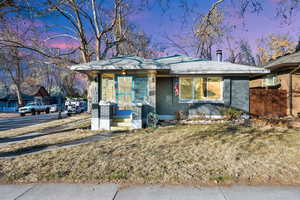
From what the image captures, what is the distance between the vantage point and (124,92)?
30.0 feet

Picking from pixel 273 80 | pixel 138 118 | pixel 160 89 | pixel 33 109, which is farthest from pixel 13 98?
pixel 273 80

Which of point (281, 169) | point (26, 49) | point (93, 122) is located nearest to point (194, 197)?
point (281, 169)

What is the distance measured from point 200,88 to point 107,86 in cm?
550

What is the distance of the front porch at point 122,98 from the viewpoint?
811cm

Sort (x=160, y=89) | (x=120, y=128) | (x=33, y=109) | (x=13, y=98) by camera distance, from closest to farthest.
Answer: (x=120, y=128)
(x=160, y=89)
(x=33, y=109)
(x=13, y=98)

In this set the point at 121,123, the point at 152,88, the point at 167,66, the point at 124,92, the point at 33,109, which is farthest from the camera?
the point at 33,109

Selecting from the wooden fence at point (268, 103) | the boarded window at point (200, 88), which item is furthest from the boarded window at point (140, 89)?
the wooden fence at point (268, 103)

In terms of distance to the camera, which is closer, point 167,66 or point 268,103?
point 167,66

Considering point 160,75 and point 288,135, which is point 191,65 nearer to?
point 160,75

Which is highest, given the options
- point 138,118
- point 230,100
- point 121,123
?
point 230,100

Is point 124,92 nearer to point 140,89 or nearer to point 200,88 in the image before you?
point 140,89

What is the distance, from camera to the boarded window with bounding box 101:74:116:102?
8.98m

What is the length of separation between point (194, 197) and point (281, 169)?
240cm

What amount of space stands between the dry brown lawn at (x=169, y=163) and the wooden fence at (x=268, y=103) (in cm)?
528
